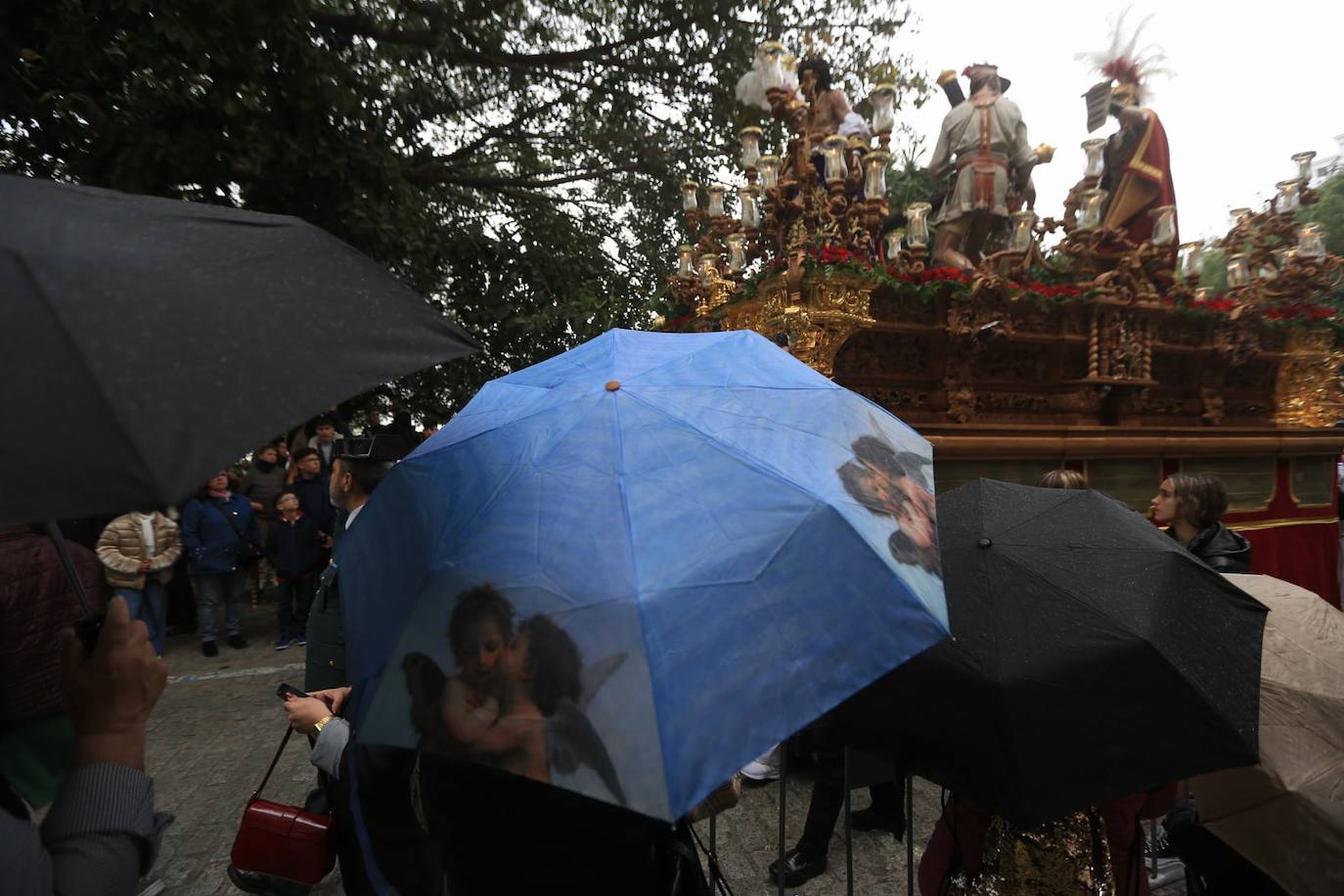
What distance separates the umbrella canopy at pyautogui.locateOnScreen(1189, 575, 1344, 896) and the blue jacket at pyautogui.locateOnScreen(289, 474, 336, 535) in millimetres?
7476

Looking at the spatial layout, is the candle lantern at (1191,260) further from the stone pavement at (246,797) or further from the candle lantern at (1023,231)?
the stone pavement at (246,797)

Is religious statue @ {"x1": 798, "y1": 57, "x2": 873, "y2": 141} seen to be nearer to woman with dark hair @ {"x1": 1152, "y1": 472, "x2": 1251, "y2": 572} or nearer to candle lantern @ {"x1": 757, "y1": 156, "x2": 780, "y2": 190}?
candle lantern @ {"x1": 757, "y1": 156, "x2": 780, "y2": 190}

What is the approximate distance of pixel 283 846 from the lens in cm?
236

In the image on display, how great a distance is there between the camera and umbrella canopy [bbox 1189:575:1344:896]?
65.9 inches

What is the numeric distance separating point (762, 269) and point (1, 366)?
17.0 ft

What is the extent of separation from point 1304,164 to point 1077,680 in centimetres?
831

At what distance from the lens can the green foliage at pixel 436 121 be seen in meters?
5.89

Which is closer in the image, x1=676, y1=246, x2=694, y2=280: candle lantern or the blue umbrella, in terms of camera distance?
the blue umbrella

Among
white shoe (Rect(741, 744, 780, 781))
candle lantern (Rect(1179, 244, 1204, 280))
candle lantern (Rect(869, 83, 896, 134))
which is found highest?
candle lantern (Rect(869, 83, 896, 134))

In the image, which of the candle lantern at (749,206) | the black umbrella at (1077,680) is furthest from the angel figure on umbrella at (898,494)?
the candle lantern at (749,206)

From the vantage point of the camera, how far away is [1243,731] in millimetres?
1524

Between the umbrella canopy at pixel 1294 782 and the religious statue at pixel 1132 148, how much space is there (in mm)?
6411

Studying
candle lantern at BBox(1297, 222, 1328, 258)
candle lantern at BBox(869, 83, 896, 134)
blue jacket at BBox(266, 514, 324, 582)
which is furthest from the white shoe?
candle lantern at BBox(1297, 222, 1328, 258)

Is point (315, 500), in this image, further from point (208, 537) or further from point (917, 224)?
point (917, 224)
